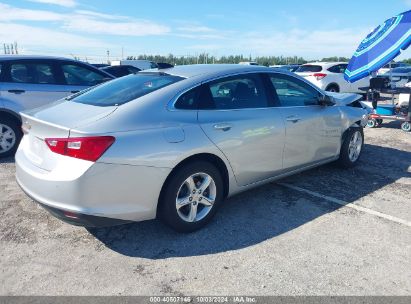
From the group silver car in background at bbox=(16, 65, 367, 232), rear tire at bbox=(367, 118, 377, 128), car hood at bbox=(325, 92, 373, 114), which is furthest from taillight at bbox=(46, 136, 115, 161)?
rear tire at bbox=(367, 118, 377, 128)

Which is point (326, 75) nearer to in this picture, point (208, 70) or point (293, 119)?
point (293, 119)

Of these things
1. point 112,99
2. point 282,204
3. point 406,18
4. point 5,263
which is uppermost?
point 406,18

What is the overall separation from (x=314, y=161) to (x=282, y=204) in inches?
36.9

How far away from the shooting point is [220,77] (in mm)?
3969

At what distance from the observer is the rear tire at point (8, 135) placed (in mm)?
6258

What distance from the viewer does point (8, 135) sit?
631 cm

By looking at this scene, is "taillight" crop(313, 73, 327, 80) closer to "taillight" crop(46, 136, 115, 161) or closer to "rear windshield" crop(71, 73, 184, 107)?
"rear windshield" crop(71, 73, 184, 107)

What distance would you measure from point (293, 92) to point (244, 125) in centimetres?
118

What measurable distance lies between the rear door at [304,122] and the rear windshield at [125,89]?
1.40 meters

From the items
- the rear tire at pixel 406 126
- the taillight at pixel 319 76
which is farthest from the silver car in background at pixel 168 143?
the taillight at pixel 319 76

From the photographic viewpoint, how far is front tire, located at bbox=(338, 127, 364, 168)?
18.0 feet

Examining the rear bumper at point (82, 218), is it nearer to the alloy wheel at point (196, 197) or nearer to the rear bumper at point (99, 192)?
the rear bumper at point (99, 192)

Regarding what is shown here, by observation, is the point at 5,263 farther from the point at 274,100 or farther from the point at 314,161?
the point at 314,161

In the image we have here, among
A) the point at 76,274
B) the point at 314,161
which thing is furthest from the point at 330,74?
the point at 76,274
